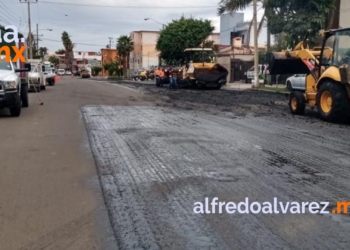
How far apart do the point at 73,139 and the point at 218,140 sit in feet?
10.1

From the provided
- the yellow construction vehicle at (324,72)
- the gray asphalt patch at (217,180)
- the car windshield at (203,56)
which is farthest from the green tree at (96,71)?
the gray asphalt patch at (217,180)

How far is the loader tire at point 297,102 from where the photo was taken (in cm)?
1527

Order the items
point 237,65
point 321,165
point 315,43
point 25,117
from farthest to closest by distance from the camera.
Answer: point 237,65
point 315,43
point 25,117
point 321,165

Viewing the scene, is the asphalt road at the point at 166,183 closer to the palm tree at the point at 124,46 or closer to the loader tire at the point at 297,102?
the loader tire at the point at 297,102

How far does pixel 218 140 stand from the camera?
10.1 meters

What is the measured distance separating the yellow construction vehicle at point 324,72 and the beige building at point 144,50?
7931 centimetres

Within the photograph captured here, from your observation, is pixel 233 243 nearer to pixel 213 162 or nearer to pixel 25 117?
pixel 213 162

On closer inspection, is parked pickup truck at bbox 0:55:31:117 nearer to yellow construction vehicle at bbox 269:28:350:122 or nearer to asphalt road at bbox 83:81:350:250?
asphalt road at bbox 83:81:350:250

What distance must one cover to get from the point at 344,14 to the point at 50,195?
3023 centimetres

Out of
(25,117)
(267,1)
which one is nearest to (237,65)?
(267,1)

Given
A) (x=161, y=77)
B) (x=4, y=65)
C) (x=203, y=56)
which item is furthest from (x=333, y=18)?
(x=4, y=65)

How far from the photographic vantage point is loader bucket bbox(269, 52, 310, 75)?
15.7m

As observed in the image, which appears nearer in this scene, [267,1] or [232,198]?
[232,198]

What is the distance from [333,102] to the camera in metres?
13.1
